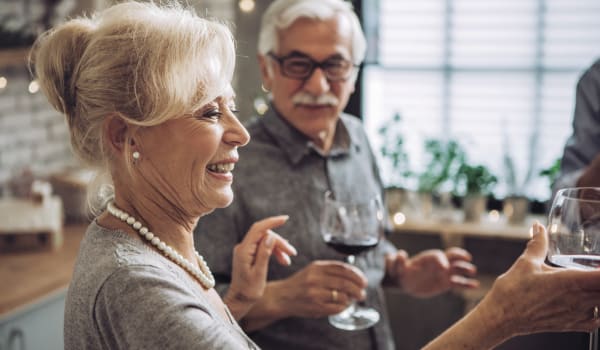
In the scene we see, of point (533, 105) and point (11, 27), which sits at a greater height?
point (11, 27)

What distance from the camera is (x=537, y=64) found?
10.2ft

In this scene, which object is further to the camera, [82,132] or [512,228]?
[512,228]

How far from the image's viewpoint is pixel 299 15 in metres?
1.81

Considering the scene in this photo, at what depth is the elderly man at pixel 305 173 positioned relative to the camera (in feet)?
5.72

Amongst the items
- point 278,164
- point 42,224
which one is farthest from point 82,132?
point 42,224

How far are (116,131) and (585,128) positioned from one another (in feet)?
4.83

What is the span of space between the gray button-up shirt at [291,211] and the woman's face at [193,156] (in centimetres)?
55

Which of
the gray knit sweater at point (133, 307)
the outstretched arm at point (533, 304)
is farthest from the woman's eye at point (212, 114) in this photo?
the outstretched arm at point (533, 304)

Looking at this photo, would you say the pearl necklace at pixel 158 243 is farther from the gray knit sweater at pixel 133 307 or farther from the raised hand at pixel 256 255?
the raised hand at pixel 256 255

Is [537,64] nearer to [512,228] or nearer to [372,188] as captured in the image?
[512,228]

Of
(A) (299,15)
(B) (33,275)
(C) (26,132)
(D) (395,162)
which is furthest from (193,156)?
(C) (26,132)

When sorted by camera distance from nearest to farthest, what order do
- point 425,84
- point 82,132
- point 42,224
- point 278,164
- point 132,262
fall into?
point 132,262
point 82,132
point 278,164
point 42,224
point 425,84

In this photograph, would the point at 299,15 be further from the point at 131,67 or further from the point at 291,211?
the point at 131,67

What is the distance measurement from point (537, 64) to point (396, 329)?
4.79 ft
